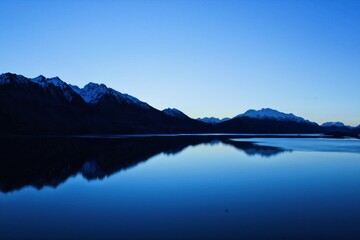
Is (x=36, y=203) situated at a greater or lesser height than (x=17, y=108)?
lesser

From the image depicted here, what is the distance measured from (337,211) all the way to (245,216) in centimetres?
520

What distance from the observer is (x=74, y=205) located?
18.4 metres

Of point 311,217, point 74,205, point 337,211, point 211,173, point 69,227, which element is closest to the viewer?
point 69,227

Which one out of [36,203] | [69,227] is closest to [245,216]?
[69,227]

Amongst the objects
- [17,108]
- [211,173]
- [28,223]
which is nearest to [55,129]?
[17,108]

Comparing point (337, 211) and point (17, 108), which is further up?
point (17, 108)

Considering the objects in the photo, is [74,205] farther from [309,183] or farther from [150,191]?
[309,183]

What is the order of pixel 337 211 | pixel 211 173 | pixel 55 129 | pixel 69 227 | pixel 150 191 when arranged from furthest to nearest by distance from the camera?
pixel 55 129, pixel 211 173, pixel 150 191, pixel 337 211, pixel 69 227

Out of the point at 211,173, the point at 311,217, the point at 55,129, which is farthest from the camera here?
the point at 55,129

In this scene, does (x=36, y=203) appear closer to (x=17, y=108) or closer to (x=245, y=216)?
(x=245, y=216)

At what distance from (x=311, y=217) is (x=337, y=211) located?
228 cm

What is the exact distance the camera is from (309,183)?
26016mm

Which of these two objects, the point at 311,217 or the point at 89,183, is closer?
the point at 311,217

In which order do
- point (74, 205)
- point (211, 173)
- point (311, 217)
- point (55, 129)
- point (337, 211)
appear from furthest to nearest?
point (55, 129)
point (211, 173)
point (74, 205)
point (337, 211)
point (311, 217)
